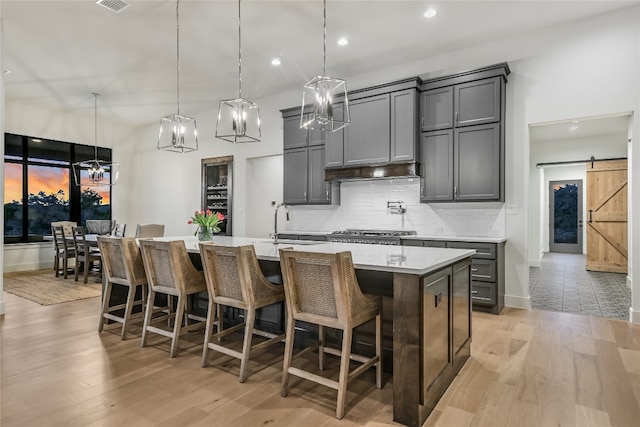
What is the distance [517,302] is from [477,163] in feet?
5.77

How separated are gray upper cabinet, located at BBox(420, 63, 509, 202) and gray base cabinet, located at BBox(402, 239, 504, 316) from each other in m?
0.61

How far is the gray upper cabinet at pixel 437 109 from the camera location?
4.65 m

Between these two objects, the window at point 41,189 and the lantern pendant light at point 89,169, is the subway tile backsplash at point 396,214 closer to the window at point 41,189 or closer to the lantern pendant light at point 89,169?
the lantern pendant light at point 89,169

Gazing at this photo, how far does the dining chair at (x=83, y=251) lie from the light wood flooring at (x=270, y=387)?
103 inches

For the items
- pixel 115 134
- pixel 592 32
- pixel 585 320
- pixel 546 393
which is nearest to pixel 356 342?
pixel 546 393

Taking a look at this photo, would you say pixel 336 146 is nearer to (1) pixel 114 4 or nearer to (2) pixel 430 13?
(2) pixel 430 13

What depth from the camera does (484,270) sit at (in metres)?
4.25

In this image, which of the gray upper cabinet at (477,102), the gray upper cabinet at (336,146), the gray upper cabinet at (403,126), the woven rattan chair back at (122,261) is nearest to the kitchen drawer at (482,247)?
the gray upper cabinet at (403,126)

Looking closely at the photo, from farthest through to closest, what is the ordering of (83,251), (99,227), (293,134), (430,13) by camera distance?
(99,227)
(83,251)
(293,134)
(430,13)

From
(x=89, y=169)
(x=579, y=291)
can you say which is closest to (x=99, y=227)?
(x=89, y=169)

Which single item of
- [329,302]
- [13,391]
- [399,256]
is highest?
[399,256]

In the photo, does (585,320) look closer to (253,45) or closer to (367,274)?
(367,274)

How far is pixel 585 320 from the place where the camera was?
13.0ft

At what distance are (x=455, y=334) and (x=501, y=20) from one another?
11.7 feet
